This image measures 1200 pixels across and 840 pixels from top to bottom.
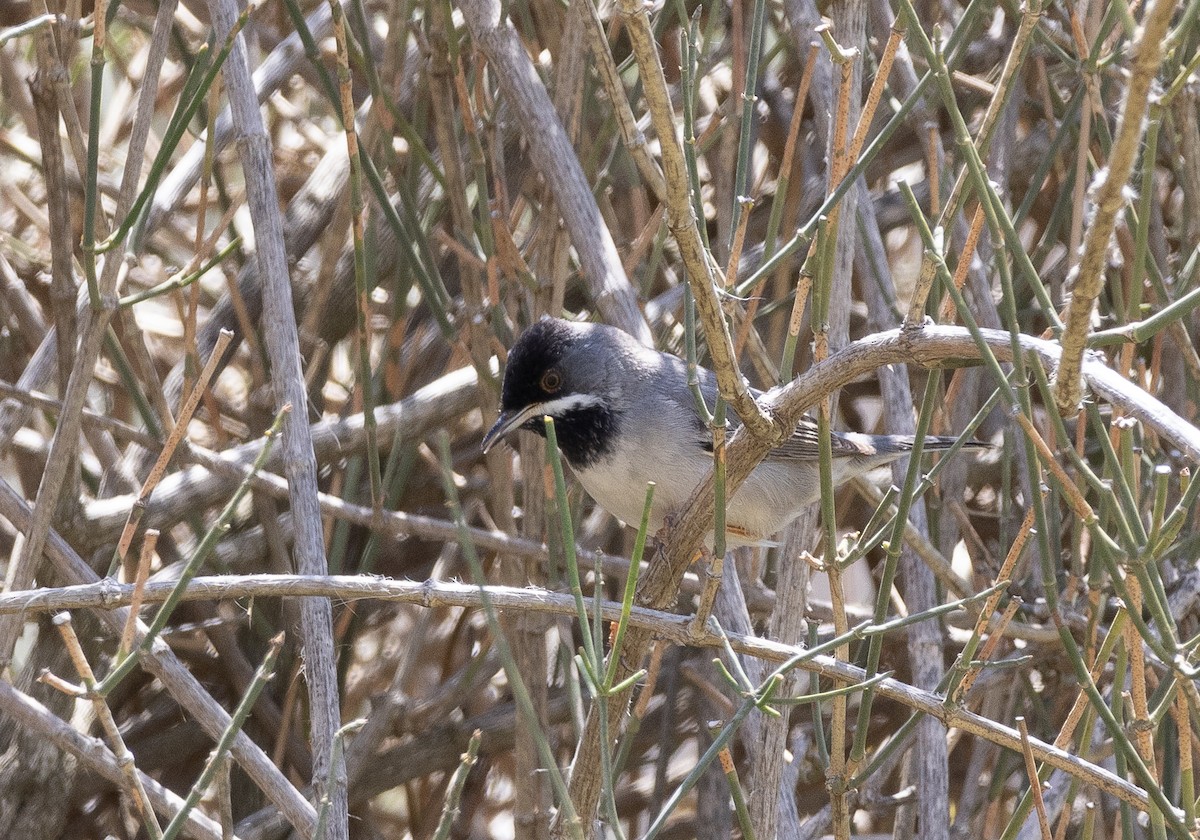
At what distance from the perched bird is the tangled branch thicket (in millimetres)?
143

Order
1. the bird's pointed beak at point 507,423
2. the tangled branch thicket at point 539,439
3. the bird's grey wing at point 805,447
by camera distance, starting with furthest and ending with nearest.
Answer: the bird's grey wing at point 805,447, the bird's pointed beak at point 507,423, the tangled branch thicket at point 539,439

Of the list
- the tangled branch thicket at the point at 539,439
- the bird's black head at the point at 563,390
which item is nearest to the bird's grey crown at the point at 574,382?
the bird's black head at the point at 563,390

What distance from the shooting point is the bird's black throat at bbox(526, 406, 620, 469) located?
11.4 feet

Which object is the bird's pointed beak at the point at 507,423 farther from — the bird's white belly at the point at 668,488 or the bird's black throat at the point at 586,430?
the bird's white belly at the point at 668,488

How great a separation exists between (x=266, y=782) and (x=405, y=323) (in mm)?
2228

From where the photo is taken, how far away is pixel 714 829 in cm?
417

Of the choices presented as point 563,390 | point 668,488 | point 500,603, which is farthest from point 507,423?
point 500,603

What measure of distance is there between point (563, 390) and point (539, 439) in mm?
252

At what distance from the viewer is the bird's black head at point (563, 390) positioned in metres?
3.40

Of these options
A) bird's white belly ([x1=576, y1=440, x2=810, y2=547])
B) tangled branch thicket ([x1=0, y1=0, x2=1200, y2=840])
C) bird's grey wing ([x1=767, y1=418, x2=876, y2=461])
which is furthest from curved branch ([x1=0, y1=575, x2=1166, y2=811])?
bird's grey wing ([x1=767, y1=418, x2=876, y2=461])

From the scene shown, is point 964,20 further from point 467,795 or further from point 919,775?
point 467,795

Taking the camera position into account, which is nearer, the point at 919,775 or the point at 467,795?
the point at 919,775

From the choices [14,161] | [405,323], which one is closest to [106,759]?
[405,323]

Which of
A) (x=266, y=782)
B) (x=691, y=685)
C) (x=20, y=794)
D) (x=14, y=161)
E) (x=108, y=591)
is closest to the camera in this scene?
(x=108, y=591)
